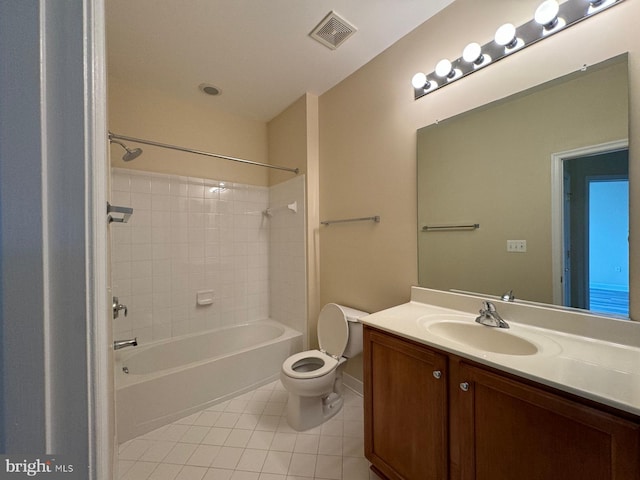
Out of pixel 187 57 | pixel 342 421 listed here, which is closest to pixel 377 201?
pixel 342 421

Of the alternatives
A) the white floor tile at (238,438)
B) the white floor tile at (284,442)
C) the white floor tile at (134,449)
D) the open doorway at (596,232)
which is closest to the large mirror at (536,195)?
the open doorway at (596,232)

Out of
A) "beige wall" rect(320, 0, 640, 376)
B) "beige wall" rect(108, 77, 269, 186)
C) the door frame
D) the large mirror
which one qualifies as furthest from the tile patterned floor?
"beige wall" rect(108, 77, 269, 186)

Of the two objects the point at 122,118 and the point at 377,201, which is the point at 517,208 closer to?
the point at 377,201

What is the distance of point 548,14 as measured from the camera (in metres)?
1.06

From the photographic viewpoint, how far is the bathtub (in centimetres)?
163

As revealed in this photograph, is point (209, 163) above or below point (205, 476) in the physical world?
above

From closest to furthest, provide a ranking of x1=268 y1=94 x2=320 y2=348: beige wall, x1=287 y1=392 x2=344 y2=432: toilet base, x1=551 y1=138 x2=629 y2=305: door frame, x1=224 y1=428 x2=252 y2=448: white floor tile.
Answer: x1=551 y1=138 x2=629 y2=305: door frame
x1=224 y1=428 x2=252 y2=448: white floor tile
x1=287 y1=392 x2=344 y2=432: toilet base
x1=268 y1=94 x2=320 y2=348: beige wall

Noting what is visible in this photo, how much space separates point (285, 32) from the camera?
5.25 ft

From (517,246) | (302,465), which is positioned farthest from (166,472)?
(517,246)

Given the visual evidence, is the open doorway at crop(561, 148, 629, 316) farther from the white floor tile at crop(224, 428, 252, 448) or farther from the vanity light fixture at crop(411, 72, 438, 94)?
the white floor tile at crop(224, 428, 252, 448)

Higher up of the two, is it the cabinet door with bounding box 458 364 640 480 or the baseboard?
the cabinet door with bounding box 458 364 640 480

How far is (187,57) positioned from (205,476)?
266 cm

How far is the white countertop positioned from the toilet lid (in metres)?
0.64

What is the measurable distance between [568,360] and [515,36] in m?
1.40
